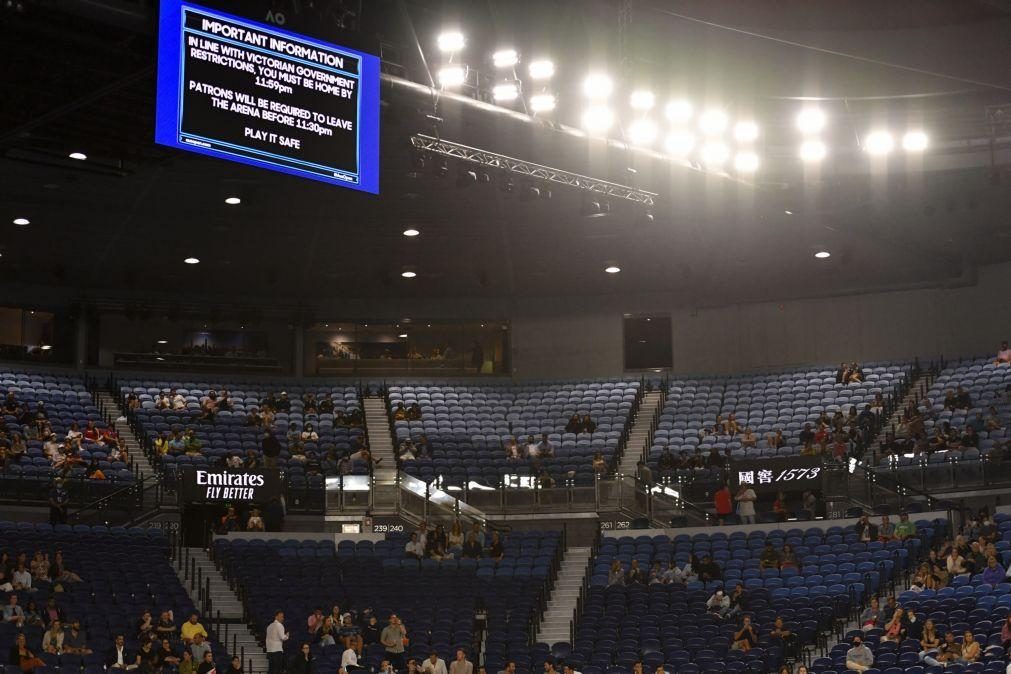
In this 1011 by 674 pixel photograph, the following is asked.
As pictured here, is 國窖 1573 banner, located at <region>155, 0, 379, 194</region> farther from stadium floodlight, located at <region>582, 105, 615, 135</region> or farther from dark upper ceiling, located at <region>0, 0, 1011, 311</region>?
stadium floodlight, located at <region>582, 105, 615, 135</region>

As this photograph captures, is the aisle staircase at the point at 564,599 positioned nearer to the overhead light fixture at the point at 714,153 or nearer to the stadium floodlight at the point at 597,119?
the overhead light fixture at the point at 714,153

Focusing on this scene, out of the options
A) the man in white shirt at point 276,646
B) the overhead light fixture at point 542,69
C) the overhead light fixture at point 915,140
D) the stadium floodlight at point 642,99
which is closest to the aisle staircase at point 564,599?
the man in white shirt at point 276,646

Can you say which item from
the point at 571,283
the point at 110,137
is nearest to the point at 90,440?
the point at 110,137

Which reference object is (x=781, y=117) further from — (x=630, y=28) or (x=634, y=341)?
(x=634, y=341)

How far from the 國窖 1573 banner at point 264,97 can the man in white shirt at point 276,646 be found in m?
8.81

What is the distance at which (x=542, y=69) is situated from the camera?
66.0 ft

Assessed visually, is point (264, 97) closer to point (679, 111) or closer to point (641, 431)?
point (679, 111)

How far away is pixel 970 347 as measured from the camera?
117 feet

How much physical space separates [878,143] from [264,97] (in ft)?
42.4

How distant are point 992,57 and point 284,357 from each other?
79.4 feet

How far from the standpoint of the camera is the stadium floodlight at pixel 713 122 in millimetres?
22914

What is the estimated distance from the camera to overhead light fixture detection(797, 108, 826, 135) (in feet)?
78.9

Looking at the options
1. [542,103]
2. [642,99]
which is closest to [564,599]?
[642,99]

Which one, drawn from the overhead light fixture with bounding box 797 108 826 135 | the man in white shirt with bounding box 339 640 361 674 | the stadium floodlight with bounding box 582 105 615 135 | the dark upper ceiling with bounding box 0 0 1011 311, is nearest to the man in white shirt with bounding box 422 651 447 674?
the man in white shirt with bounding box 339 640 361 674
